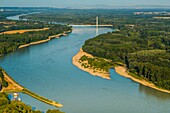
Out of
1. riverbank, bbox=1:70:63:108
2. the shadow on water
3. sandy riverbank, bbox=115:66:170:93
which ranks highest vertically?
riverbank, bbox=1:70:63:108

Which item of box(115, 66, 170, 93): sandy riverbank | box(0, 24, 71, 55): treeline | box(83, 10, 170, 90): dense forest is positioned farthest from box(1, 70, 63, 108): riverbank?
box(0, 24, 71, 55): treeline

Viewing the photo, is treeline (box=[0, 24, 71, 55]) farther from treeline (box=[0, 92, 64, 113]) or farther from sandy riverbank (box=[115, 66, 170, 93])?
treeline (box=[0, 92, 64, 113])

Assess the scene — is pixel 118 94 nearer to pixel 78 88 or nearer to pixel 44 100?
pixel 78 88

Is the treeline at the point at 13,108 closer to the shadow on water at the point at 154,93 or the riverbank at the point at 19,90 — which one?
the riverbank at the point at 19,90

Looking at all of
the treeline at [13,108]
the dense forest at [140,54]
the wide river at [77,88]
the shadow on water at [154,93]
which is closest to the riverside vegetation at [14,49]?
the treeline at [13,108]

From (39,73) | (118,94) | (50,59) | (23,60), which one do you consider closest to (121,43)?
(50,59)

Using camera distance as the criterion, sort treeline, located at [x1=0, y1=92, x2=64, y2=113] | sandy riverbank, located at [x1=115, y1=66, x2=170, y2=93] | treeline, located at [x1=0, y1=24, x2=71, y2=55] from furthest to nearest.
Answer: treeline, located at [x1=0, y1=24, x2=71, y2=55] < sandy riverbank, located at [x1=115, y1=66, x2=170, y2=93] < treeline, located at [x1=0, y1=92, x2=64, y2=113]

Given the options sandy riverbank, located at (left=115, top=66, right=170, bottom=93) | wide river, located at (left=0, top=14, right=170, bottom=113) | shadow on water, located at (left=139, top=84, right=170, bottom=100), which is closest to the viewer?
wide river, located at (left=0, top=14, right=170, bottom=113)

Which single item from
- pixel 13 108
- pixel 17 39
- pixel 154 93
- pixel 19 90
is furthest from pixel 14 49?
pixel 13 108

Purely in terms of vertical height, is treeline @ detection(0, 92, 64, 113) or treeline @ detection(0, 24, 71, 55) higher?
treeline @ detection(0, 92, 64, 113)
